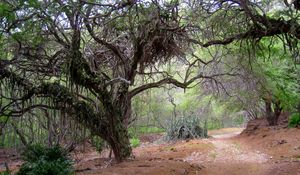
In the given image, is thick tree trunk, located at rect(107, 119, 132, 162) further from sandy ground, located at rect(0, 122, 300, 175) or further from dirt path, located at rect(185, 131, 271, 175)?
dirt path, located at rect(185, 131, 271, 175)

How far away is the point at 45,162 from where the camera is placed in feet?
24.0

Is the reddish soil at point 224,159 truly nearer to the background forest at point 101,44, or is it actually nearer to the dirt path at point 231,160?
the dirt path at point 231,160

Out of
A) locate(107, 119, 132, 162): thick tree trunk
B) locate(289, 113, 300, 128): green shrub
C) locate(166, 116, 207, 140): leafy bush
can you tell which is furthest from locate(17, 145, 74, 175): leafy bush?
locate(166, 116, 207, 140): leafy bush

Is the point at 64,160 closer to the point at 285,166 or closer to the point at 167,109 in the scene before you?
the point at 285,166

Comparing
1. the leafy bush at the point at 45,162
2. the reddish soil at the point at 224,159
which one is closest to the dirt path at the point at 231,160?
the reddish soil at the point at 224,159

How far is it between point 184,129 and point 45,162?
10708 mm

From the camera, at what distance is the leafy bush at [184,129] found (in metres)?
17.3

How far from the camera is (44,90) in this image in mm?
8461

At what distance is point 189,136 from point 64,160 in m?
10.3

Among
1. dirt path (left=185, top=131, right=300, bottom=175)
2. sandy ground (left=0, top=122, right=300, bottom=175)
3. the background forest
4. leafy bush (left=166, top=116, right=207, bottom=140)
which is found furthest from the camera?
leafy bush (left=166, top=116, right=207, bottom=140)

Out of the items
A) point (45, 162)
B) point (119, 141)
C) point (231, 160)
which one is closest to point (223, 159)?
point (231, 160)

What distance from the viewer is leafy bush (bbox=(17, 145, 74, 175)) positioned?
7.11 m

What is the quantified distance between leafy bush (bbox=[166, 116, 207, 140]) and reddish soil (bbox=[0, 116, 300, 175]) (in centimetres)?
220

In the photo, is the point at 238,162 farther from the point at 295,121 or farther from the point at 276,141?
the point at 295,121
